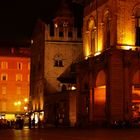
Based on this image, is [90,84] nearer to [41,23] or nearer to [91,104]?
[91,104]

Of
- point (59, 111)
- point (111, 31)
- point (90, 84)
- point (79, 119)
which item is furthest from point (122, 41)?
point (59, 111)

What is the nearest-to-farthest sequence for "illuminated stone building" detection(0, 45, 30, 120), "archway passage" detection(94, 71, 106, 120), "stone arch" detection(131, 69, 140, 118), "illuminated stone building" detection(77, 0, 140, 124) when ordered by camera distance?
"illuminated stone building" detection(77, 0, 140, 124)
"stone arch" detection(131, 69, 140, 118)
"archway passage" detection(94, 71, 106, 120)
"illuminated stone building" detection(0, 45, 30, 120)

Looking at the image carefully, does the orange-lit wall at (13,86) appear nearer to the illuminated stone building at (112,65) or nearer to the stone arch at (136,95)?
the illuminated stone building at (112,65)

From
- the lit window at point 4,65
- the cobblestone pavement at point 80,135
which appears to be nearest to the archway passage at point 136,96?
the cobblestone pavement at point 80,135

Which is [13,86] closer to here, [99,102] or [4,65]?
[4,65]

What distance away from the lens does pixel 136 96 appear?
5009 cm

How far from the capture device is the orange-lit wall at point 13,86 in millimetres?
111500

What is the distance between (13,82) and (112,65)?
69518 mm

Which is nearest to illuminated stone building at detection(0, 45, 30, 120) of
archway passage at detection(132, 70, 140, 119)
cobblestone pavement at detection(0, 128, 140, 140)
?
archway passage at detection(132, 70, 140, 119)

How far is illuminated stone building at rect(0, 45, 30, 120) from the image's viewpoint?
11138cm

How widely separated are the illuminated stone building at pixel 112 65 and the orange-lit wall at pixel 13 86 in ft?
197

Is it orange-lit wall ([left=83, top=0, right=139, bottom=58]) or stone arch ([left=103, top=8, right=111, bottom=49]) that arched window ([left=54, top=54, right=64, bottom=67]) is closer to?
stone arch ([left=103, top=8, right=111, bottom=49])

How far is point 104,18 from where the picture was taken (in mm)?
50375

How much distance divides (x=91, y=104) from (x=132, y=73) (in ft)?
20.8
